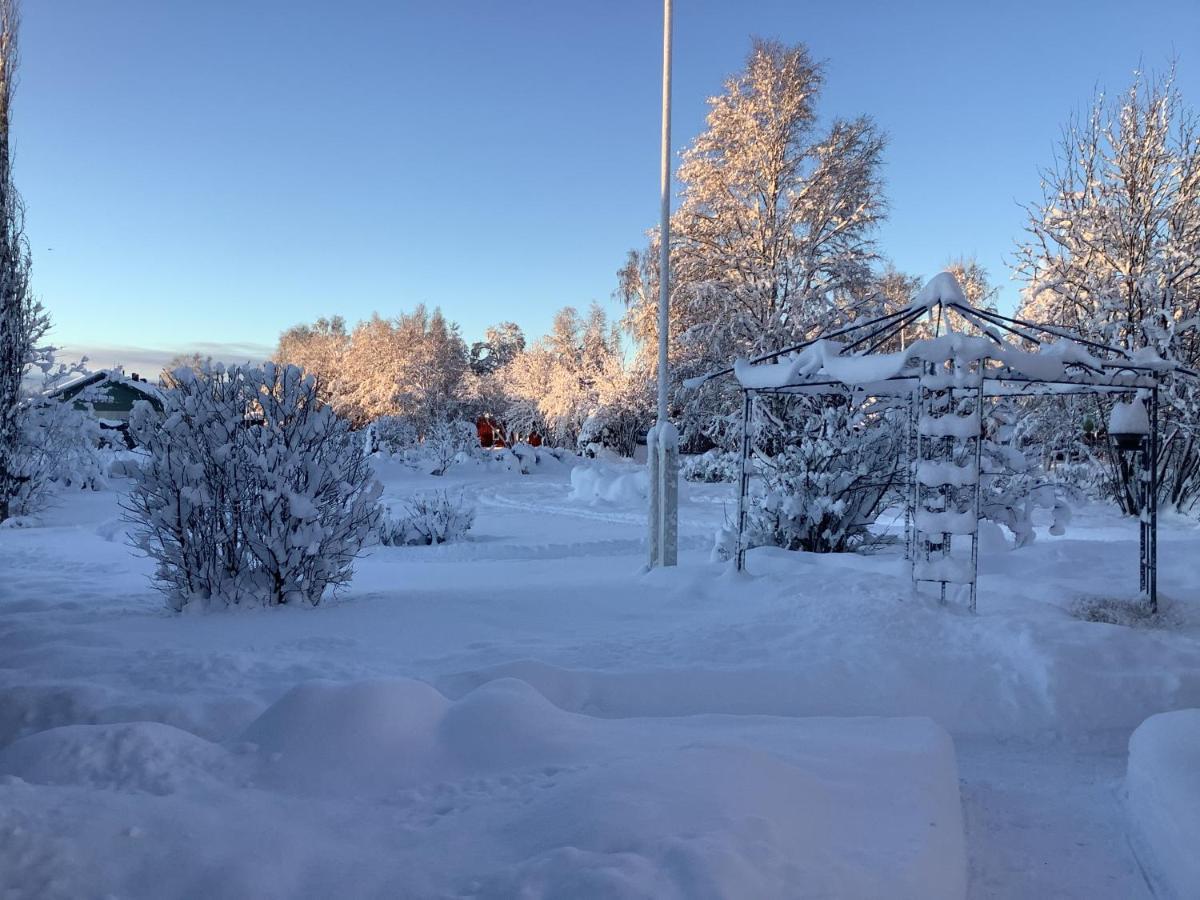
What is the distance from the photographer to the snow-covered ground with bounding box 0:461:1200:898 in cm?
220

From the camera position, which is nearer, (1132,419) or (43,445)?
(1132,419)

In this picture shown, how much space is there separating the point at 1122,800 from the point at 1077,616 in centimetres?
310

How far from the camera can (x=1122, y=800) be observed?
3.69 meters

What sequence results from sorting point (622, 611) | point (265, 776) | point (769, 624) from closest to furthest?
1. point (265, 776)
2. point (769, 624)
3. point (622, 611)

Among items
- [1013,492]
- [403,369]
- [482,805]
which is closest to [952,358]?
[482,805]

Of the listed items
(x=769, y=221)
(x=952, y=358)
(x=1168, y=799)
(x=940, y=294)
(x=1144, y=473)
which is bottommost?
(x=1168, y=799)

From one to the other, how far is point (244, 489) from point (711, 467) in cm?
1532

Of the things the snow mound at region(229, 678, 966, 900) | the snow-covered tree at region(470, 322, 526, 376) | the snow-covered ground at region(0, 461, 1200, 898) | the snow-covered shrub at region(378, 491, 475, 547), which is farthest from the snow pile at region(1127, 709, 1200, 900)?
the snow-covered tree at region(470, 322, 526, 376)

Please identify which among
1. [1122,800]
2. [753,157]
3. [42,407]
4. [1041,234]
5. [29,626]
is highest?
[753,157]

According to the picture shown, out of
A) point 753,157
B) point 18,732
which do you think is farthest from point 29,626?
point 753,157

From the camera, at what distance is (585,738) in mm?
3145

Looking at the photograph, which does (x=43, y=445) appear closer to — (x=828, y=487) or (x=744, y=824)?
(x=828, y=487)

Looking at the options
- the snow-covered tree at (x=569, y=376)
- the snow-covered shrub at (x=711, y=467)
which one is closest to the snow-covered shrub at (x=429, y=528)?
the snow-covered shrub at (x=711, y=467)

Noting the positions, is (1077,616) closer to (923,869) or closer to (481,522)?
(923,869)
